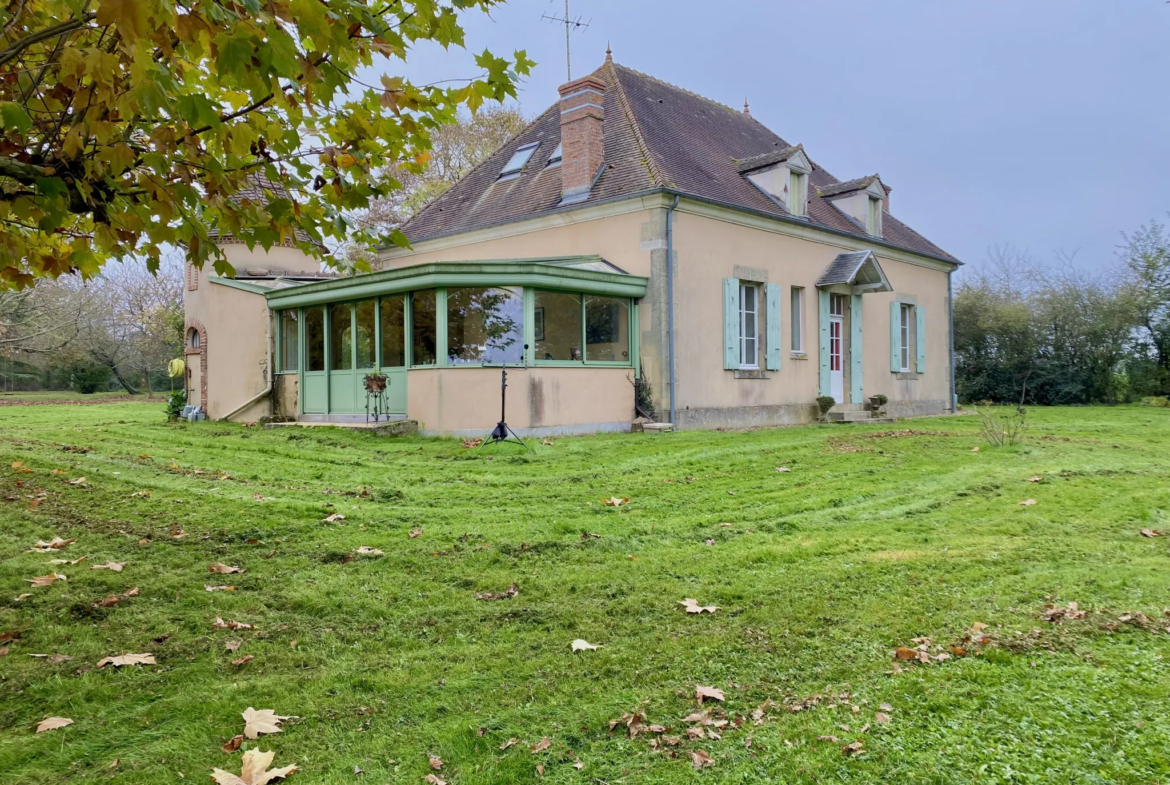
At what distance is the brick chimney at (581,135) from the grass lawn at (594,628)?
8598mm

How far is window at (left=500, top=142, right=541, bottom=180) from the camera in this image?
56.8ft

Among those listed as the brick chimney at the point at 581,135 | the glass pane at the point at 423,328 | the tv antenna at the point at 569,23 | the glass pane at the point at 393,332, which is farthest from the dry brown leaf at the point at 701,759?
the tv antenna at the point at 569,23

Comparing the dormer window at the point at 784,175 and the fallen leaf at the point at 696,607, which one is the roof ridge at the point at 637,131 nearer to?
the dormer window at the point at 784,175

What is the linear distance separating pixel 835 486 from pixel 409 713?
221 inches

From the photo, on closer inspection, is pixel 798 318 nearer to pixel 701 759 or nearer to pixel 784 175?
pixel 784 175

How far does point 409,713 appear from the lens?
2826 millimetres

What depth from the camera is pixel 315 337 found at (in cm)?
1445

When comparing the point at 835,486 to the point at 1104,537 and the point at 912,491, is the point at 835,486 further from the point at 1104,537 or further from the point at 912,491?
the point at 1104,537

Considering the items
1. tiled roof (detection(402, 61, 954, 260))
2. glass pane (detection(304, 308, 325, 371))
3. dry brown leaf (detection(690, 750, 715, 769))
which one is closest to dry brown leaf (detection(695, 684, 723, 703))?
dry brown leaf (detection(690, 750, 715, 769))

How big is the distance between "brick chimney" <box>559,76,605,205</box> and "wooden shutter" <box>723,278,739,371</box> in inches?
132

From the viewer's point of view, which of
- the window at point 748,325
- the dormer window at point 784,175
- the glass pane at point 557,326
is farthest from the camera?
the dormer window at point 784,175

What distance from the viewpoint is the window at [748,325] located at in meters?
14.9

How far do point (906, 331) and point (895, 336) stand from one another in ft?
3.41

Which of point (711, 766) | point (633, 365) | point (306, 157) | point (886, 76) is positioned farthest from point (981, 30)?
point (886, 76)
